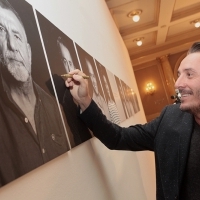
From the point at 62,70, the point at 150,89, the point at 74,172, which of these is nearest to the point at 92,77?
the point at 62,70

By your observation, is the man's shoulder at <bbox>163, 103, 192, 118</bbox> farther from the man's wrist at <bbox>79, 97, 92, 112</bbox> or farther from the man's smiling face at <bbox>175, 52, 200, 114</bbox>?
the man's wrist at <bbox>79, 97, 92, 112</bbox>

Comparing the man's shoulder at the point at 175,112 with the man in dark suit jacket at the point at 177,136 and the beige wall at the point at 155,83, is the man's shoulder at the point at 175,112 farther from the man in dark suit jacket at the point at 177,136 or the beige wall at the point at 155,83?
the beige wall at the point at 155,83

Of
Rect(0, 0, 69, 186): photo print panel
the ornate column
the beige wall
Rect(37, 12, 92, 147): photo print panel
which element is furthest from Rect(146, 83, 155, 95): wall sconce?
Rect(0, 0, 69, 186): photo print panel

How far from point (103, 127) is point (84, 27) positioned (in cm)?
79

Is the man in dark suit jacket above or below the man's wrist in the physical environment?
below

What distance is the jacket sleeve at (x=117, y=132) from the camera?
1288mm

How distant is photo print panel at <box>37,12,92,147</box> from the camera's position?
1.02 metres

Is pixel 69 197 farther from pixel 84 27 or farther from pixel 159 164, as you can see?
pixel 84 27

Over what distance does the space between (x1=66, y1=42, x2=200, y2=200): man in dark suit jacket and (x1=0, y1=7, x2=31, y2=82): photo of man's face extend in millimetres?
432

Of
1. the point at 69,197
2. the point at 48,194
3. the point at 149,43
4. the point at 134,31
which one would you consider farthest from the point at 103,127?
the point at 149,43

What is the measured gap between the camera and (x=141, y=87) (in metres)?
11.1

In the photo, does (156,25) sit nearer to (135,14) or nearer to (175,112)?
(135,14)

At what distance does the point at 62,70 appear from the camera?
1.13 metres

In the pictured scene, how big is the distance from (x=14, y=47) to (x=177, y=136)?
3.54ft
